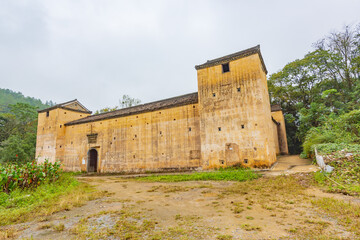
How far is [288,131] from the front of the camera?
22859mm

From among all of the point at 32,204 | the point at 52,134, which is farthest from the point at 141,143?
the point at 52,134

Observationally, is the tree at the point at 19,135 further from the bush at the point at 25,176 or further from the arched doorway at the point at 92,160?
the bush at the point at 25,176

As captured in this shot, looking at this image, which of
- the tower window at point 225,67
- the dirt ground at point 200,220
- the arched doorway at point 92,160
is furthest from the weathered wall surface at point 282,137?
the arched doorway at point 92,160

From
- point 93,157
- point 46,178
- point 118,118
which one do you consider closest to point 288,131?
point 118,118

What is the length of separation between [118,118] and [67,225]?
13.6 m

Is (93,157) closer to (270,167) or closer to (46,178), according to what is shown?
(46,178)

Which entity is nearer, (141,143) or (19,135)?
(141,143)

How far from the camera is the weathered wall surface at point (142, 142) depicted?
13234mm

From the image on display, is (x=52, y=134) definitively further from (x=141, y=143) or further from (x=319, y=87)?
(x=319, y=87)

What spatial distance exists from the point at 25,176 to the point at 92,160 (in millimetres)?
11317

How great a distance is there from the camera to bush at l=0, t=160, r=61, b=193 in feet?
20.5

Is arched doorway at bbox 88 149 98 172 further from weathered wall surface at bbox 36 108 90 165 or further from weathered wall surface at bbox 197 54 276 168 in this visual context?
weathered wall surface at bbox 197 54 276 168

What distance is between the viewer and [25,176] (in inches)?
271

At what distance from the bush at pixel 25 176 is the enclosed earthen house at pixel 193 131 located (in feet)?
19.7
